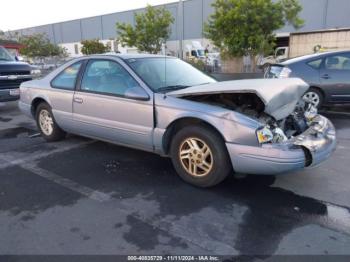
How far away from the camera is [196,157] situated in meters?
3.52

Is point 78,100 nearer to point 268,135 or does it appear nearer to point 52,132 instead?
point 52,132

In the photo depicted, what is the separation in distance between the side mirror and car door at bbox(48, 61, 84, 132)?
132 cm

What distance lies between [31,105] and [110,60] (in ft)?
7.02

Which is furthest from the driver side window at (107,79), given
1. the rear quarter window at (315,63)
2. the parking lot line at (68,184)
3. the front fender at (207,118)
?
the rear quarter window at (315,63)

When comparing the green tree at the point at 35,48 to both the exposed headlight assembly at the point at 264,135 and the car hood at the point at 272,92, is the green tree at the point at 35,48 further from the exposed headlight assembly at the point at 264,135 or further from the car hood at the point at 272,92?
the exposed headlight assembly at the point at 264,135

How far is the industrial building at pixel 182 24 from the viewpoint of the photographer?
31469mm

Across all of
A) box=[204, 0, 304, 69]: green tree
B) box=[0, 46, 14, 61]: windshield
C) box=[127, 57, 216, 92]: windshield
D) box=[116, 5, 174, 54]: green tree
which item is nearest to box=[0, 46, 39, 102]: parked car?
box=[0, 46, 14, 61]: windshield

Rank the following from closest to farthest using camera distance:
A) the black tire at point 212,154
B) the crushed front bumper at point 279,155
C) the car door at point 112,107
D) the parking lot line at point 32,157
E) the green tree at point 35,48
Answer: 1. the crushed front bumper at point 279,155
2. the black tire at point 212,154
3. the car door at point 112,107
4. the parking lot line at point 32,157
5. the green tree at point 35,48

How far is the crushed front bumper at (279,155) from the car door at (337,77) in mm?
4450

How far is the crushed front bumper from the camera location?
10.1 feet

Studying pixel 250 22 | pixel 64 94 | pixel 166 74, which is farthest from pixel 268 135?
pixel 250 22

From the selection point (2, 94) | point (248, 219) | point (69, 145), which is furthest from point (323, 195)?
point (2, 94)

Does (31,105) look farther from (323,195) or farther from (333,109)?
(333,109)

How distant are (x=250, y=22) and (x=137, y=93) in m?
12.5
